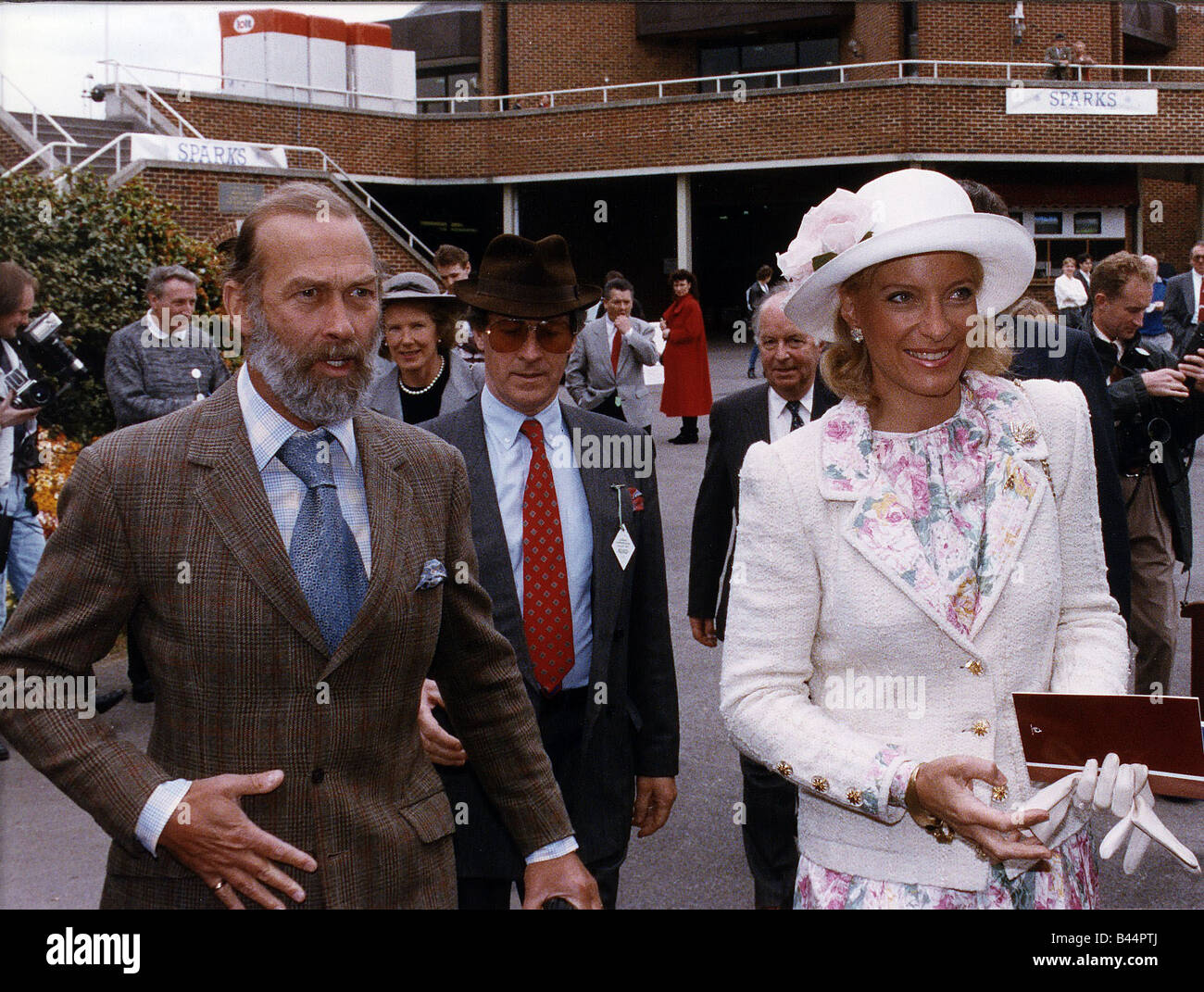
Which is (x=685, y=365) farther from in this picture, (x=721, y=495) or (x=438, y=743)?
(x=438, y=743)

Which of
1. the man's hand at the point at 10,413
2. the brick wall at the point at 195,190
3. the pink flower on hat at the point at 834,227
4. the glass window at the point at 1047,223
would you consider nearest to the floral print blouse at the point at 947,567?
the pink flower on hat at the point at 834,227

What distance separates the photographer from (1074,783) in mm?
2098

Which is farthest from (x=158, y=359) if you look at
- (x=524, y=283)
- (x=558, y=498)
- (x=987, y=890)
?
(x=987, y=890)

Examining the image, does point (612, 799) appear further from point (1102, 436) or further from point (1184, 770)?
point (1102, 436)

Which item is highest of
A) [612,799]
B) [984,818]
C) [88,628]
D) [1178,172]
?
[1178,172]

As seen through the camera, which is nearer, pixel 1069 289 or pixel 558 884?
pixel 558 884

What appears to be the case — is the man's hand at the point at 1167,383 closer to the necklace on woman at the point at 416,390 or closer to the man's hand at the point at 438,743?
the necklace on woman at the point at 416,390

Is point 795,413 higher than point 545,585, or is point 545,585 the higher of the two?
point 795,413

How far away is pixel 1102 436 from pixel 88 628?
3385 mm

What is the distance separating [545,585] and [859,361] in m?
1.22

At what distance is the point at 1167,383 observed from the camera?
536 centimetres

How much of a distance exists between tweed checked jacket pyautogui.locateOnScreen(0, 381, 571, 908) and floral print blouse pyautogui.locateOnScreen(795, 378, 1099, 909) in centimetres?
81

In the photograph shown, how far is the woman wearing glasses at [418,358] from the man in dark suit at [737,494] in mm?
1124
